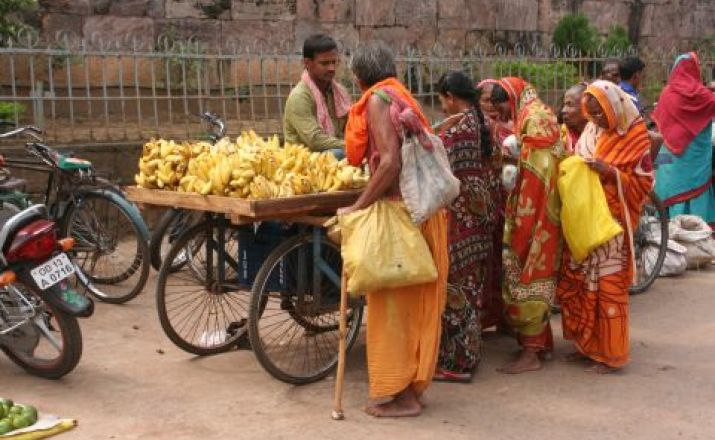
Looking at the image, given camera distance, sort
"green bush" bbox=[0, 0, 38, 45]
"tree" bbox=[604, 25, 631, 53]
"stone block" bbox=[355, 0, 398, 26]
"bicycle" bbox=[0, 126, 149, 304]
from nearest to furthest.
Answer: "bicycle" bbox=[0, 126, 149, 304], "green bush" bbox=[0, 0, 38, 45], "stone block" bbox=[355, 0, 398, 26], "tree" bbox=[604, 25, 631, 53]

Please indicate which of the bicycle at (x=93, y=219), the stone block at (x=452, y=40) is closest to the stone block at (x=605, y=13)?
the stone block at (x=452, y=40)

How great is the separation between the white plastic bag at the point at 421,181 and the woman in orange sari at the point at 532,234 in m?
0.87

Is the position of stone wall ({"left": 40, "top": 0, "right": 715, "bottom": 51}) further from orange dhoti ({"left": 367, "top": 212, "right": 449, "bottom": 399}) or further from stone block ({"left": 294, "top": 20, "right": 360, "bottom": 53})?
orange dhoti ({"left": 367, "top": 212, "right": 449, "bottom": 399})

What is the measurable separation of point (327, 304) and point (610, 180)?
1.61 meters

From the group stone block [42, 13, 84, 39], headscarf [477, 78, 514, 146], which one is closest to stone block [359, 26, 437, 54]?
stone block [42, 13, 84, 39]

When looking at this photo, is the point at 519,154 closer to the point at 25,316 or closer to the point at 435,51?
the point at 25,316

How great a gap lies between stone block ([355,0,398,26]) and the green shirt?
22.2 ft

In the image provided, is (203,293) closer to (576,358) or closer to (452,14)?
(576,358)

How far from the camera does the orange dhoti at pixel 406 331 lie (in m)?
4.03

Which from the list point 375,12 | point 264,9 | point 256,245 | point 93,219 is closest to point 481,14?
point 375,12

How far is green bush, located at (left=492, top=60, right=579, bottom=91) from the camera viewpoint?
10422mm

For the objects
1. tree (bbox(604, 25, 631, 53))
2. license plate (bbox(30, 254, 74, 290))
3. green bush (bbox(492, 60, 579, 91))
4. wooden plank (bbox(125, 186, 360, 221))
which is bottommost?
license plate (bbox(30, 254, 74, 290))

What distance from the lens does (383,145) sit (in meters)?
3.91

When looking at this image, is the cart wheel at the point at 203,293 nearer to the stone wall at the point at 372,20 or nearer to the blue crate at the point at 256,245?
the blue crate at the point at 256,245
